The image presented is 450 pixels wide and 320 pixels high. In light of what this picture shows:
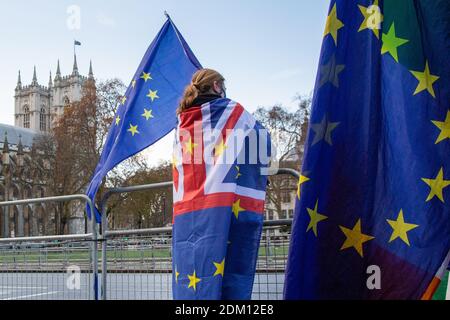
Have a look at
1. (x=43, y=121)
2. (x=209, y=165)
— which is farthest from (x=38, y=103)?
(x=209, y=165)

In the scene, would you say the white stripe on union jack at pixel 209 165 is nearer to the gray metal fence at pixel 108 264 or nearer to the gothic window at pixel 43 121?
the gray metal fence at pixel 108 264

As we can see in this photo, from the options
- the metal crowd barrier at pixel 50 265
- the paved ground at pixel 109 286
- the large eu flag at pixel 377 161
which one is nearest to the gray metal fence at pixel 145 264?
the paved ground at pixel 109 286

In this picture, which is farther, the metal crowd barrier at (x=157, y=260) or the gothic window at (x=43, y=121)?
the gothic window at (x=43, y=121)

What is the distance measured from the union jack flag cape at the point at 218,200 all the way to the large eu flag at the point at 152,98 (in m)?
2.12

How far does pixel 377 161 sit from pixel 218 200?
1.30 meters

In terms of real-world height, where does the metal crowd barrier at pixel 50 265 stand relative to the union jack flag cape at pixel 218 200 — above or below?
below

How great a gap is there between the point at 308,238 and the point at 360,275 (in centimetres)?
24

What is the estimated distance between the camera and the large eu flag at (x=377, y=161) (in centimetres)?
204

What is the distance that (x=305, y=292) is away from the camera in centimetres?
209

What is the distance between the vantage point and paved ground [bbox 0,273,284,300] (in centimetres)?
431

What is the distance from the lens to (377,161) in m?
2.12

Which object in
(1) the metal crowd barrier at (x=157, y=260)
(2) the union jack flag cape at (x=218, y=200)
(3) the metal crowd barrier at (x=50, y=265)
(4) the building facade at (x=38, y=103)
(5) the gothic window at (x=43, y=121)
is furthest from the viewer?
(5) the gothic window at (x=43, y=121)

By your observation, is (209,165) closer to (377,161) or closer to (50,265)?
(377,161)
